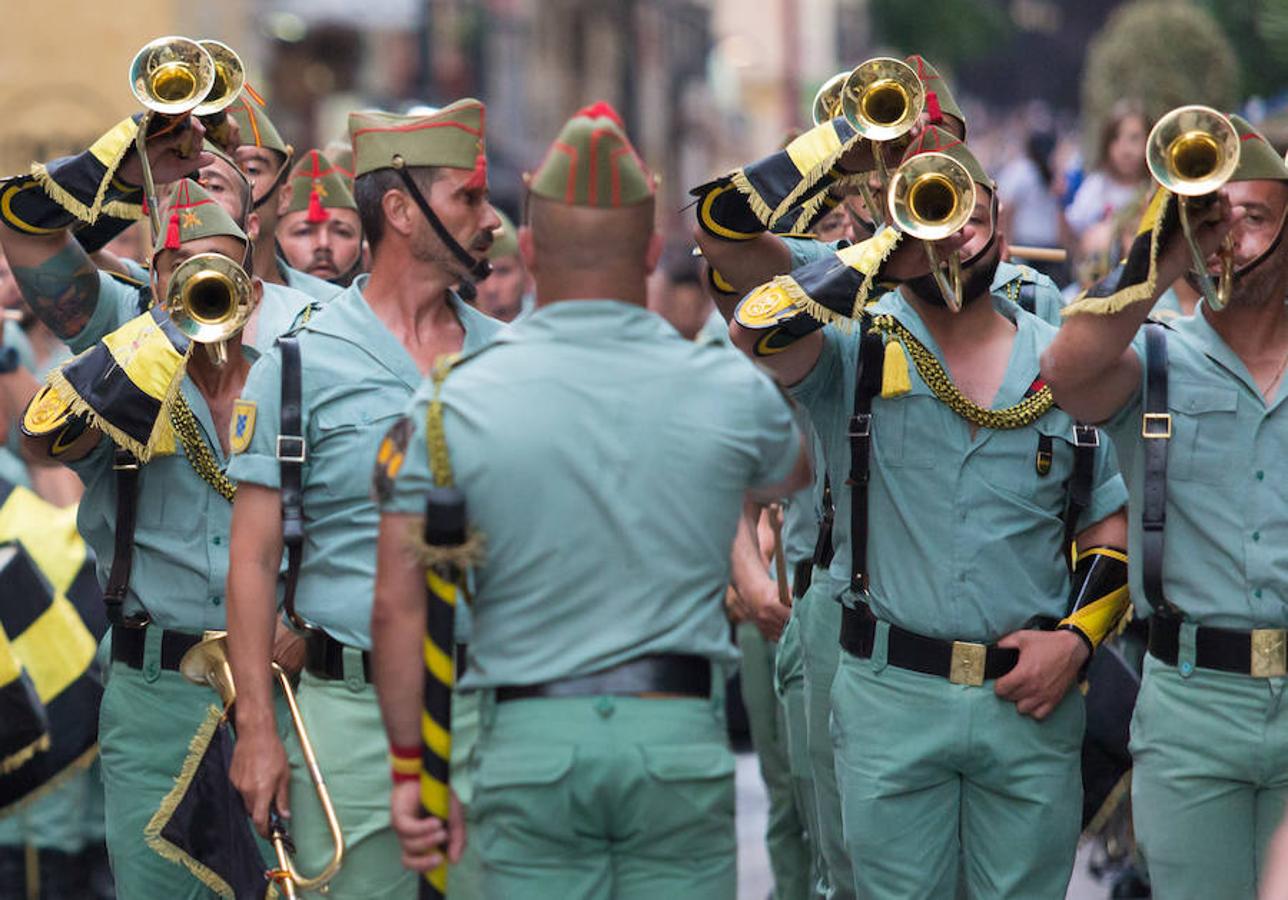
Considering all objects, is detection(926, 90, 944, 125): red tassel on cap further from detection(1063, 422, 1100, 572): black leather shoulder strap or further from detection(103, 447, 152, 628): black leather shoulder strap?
detection(103, 447, 152, 628): black leather shoulder strap

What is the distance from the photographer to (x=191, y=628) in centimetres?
649

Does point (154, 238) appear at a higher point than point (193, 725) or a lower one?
higher

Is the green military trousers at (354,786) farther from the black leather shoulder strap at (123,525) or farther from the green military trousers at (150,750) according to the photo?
the black leather shoulder strap at (123,525)

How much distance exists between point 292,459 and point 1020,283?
7.45ft

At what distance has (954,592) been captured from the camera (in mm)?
6090

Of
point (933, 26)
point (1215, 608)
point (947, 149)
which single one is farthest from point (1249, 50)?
point (933, 26)

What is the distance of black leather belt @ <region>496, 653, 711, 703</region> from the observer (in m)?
4.73

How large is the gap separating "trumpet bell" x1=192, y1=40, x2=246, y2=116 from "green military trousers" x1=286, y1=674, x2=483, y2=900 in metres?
1.74

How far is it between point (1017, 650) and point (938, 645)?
192 millimetres

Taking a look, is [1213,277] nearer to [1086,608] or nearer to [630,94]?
[1086,608]

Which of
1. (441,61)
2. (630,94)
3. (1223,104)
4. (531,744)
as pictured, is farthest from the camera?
(630,94)

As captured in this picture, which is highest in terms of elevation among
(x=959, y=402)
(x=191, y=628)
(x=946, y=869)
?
(x=959, y=402)

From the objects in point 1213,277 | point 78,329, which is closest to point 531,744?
point 1213,277

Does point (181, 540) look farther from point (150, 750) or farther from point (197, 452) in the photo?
point (150, 750)
